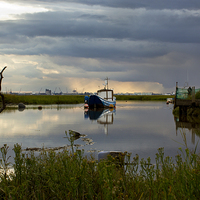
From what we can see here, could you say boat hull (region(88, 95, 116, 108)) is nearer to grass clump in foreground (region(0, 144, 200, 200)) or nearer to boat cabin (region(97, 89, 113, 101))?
boat cabin (region(97, 89, 113, 101))

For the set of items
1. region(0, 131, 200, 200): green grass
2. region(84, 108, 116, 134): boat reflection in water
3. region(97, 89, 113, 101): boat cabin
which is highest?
region(97, 89, 113, 101): boat cabin

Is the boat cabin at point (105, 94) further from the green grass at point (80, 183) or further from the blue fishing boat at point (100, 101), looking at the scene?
the green grass at point (80, 183)

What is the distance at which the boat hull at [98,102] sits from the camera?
155ft

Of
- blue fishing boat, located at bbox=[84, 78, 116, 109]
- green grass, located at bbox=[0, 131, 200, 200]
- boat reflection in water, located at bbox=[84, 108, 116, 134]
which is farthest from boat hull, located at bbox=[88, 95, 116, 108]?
green grass, located at bbox=[0, 131, 200, 200]

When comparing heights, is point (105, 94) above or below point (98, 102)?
above

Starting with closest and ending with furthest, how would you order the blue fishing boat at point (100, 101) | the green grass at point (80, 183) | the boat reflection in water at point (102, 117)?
the green grass at point (80, 183), the boat reflection in water at point (102, 117), the blue fishing boat at point (100, 101)

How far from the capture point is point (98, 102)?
47938 millimetres

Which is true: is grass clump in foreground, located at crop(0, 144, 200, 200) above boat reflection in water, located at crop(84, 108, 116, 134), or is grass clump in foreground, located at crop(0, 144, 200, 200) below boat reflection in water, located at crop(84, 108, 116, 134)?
above

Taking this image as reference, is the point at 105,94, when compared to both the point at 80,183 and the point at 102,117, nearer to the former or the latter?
the point at 102,117

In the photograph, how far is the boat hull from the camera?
47.3 m

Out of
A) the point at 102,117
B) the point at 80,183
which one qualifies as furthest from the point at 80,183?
the point at 102,117

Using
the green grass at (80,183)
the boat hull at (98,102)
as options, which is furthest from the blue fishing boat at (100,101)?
the green grass at (80,183)

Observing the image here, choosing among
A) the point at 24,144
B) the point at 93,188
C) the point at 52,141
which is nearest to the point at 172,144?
the point at 52,141

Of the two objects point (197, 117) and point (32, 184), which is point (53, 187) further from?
point (197, 117)
